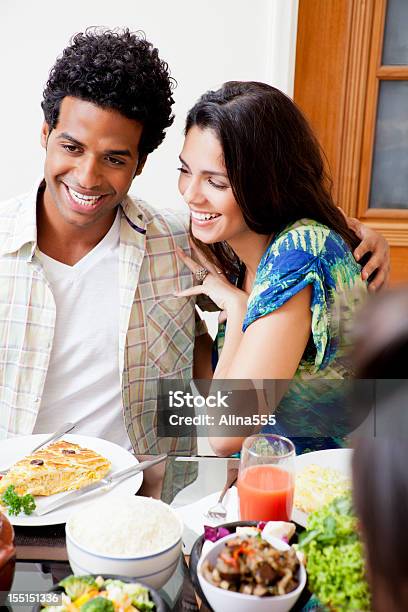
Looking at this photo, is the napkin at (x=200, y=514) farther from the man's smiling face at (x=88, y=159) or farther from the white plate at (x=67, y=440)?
the man's smiling face at (x=88, y=159)

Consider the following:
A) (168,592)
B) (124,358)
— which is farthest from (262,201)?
(168,592)

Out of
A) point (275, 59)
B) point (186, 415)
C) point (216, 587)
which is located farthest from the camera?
point (275, 59)

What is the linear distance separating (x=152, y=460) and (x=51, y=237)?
70cm

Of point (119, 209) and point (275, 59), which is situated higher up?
point (275, 59)

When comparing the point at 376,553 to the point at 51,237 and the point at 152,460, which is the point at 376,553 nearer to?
the point at 152,460

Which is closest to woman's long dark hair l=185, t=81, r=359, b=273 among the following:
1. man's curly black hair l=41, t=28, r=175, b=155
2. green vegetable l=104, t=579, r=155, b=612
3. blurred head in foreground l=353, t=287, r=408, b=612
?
man's curly black hair l=41, t=28, r=175, b=155

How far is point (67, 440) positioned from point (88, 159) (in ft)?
2.02

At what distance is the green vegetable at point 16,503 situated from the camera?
40.2 inches

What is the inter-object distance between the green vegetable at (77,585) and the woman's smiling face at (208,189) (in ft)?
2.96

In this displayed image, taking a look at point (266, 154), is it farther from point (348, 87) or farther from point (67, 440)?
point (348, 87)

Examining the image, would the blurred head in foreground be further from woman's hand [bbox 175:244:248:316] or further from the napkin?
woman's hand [bbox 175:244:248:316]

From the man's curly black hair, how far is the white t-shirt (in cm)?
34

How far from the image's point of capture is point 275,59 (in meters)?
2.45

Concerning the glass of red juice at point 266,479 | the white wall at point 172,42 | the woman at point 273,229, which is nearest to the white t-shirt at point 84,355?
the woman at point 273,229
